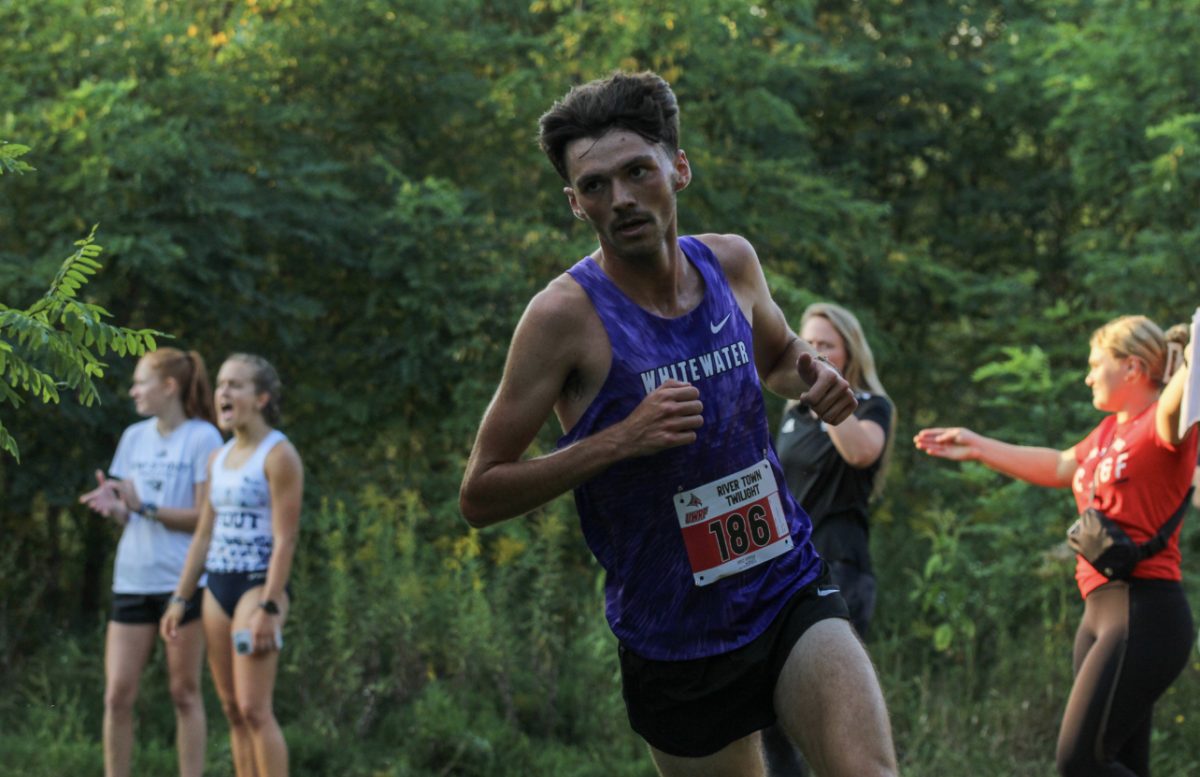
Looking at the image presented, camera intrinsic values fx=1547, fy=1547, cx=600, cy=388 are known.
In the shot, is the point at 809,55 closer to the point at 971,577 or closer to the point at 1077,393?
the point at 1077,393

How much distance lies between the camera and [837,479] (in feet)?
19.3

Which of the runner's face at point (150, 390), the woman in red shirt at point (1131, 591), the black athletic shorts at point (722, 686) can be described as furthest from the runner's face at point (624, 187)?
the runner's face at point (150, 390)

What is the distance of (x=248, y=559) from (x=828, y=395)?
3479 mm

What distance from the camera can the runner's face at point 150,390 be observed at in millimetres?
6977

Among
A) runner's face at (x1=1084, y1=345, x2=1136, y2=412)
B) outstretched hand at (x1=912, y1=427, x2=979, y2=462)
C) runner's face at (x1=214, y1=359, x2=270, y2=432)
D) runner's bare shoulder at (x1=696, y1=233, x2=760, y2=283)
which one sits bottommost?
outstretched hand at (x1=912, y1=427, x2=979, y2=462)

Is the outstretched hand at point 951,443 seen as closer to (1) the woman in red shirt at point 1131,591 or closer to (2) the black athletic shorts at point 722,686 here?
(1) the woman in red shirt at point 1131,591

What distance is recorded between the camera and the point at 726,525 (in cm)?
362

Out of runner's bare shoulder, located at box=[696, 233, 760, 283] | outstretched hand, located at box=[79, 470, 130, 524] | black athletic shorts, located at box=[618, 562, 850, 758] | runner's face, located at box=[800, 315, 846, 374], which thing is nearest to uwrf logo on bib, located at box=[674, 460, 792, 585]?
black athletic shorts, located at box=[618, 562, 850, 758]

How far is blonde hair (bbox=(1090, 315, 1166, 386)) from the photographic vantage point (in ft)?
17.9

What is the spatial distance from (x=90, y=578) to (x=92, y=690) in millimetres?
1259

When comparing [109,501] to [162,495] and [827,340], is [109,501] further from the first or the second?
[827,340]

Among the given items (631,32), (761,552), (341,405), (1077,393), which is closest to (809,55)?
(631,32)

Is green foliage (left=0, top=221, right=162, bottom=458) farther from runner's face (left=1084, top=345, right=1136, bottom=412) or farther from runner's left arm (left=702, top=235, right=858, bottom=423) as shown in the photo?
runner's face (left=1084, top=345, right=1136, bottom=412)

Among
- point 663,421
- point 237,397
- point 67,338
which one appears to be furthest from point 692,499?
point 237,397
